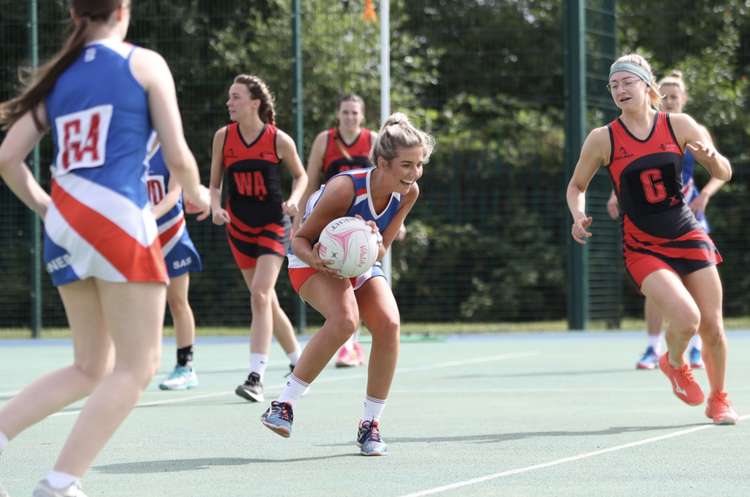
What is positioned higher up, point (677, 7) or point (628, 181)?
point (677, 7)

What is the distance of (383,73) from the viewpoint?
47.5 ft

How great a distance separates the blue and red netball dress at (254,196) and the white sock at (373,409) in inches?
120

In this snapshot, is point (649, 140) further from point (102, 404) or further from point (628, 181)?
point (102, 404)

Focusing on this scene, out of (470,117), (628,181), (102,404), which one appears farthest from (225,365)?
(470,117)

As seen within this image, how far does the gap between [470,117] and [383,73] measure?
6455mm

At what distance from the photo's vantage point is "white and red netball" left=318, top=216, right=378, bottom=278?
6.20m

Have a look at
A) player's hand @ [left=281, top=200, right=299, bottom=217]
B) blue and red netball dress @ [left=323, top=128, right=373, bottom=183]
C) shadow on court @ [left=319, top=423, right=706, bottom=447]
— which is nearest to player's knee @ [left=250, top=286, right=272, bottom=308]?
player's hand @ [left=281, top=200, right=299, bottom=217]

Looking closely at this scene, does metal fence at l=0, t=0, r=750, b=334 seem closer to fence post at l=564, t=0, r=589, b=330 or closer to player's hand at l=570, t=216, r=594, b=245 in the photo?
fence post at l=564, t=0, r=589, b=330

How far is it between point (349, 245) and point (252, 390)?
2665 mm

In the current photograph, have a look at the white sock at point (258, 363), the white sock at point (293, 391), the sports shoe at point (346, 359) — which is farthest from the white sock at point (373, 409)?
the sports shoe at point (346, 359)

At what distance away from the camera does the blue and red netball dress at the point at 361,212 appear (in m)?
6.42

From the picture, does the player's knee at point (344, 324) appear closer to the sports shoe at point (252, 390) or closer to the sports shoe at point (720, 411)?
the sports shoe at point (720, 411)

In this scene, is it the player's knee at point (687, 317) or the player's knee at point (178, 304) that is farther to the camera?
the player's knee at point (178, 304)

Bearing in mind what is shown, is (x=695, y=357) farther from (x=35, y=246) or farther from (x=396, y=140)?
(x=35, y=246)
